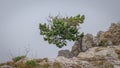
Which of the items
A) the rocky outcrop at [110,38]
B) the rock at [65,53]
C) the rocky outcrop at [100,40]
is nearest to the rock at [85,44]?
the rocky outcrop at [100,40]

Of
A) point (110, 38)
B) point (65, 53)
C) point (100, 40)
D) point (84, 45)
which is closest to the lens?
point (65, 53)

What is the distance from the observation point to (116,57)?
106 feet

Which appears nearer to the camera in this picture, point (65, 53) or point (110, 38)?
point (65, 53)

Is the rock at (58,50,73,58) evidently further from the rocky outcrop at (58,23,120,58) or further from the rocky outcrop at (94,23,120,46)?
the rocky outcrop at (94,23,120,46)

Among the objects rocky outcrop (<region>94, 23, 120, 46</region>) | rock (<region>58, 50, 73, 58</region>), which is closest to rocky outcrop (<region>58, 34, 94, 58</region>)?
rock (<region>58, 50, 73, 58</region>)

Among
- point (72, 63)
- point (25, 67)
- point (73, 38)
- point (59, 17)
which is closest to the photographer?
point (25, 67)

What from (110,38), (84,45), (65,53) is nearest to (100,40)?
(110,38)

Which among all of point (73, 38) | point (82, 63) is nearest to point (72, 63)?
point (82, 63)

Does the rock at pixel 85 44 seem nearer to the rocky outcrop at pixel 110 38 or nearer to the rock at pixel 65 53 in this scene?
the rocky outcrop at pixel 110 38

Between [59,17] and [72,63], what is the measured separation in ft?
112

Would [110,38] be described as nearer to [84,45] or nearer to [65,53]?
[84,45]

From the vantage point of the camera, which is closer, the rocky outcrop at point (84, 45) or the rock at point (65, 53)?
the rock at point (65, 53)

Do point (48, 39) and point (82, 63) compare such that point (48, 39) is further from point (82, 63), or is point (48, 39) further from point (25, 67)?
point (25, 67)

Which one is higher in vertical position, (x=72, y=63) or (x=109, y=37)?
(x=109, y=37)
